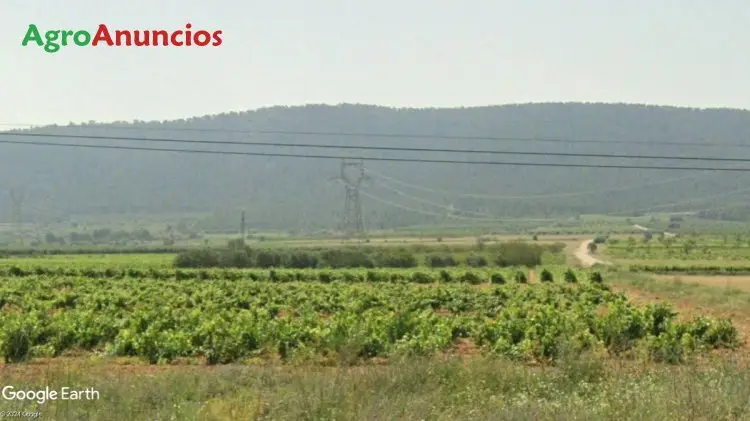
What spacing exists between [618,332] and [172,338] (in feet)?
32.2

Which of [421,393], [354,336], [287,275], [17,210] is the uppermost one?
[421,393]

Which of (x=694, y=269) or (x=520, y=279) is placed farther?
(x=694, y=269)

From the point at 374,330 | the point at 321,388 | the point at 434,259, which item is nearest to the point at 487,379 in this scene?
the point at 321,388

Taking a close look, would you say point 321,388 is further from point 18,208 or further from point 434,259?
point 18,208

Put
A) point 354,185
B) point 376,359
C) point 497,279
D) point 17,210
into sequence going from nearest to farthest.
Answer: point 376,359, point 497,279, point 354,185, point 17,210

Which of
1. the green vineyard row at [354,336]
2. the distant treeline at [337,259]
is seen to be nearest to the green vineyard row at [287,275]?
the distant treeline at [337,259]

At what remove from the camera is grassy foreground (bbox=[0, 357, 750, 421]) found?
802cm

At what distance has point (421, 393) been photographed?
30.8ft

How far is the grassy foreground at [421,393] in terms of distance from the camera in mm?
8023

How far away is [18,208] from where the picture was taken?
187m

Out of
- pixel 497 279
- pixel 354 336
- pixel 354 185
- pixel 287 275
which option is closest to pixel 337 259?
pixel 287 275

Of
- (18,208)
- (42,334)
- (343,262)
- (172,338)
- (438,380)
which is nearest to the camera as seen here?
(438,380)

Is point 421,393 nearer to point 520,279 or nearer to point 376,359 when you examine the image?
point 376,359

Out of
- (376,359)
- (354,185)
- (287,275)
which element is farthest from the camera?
(354,185)
